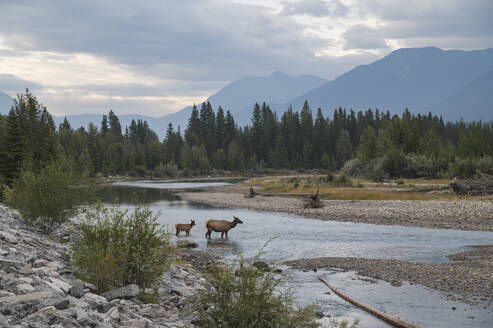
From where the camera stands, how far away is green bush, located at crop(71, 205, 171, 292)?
11484 mm

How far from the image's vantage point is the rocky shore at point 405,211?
3512 centimetres

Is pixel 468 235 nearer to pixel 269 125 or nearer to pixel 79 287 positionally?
pixel 79 287

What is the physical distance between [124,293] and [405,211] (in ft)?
114

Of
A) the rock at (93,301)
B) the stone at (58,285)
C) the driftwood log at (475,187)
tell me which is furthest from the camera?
the driftwood log at (475,187)

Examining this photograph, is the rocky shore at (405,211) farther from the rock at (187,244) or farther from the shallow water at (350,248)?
the rock at (187,244)

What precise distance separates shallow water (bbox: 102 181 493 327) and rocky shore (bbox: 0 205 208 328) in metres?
3.01

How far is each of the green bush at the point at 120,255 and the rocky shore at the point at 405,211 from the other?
26.9 metres

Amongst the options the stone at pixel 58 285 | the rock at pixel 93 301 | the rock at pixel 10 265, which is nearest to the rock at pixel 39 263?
the rock at pixel 10 265

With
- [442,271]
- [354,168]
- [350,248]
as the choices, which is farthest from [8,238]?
[354,168]

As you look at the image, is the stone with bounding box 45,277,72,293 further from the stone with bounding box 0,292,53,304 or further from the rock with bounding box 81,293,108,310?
the stone with bounding box 0,292,53,304

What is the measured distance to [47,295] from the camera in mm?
8023

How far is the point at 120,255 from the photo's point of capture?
1198 cm

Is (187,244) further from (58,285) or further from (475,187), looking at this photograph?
(475,187)

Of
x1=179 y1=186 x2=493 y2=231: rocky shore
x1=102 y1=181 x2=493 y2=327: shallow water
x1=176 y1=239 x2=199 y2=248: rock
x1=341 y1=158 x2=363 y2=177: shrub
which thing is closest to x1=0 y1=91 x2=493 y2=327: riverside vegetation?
x1=341 y1=158 x2=363 y2=177: shrub
